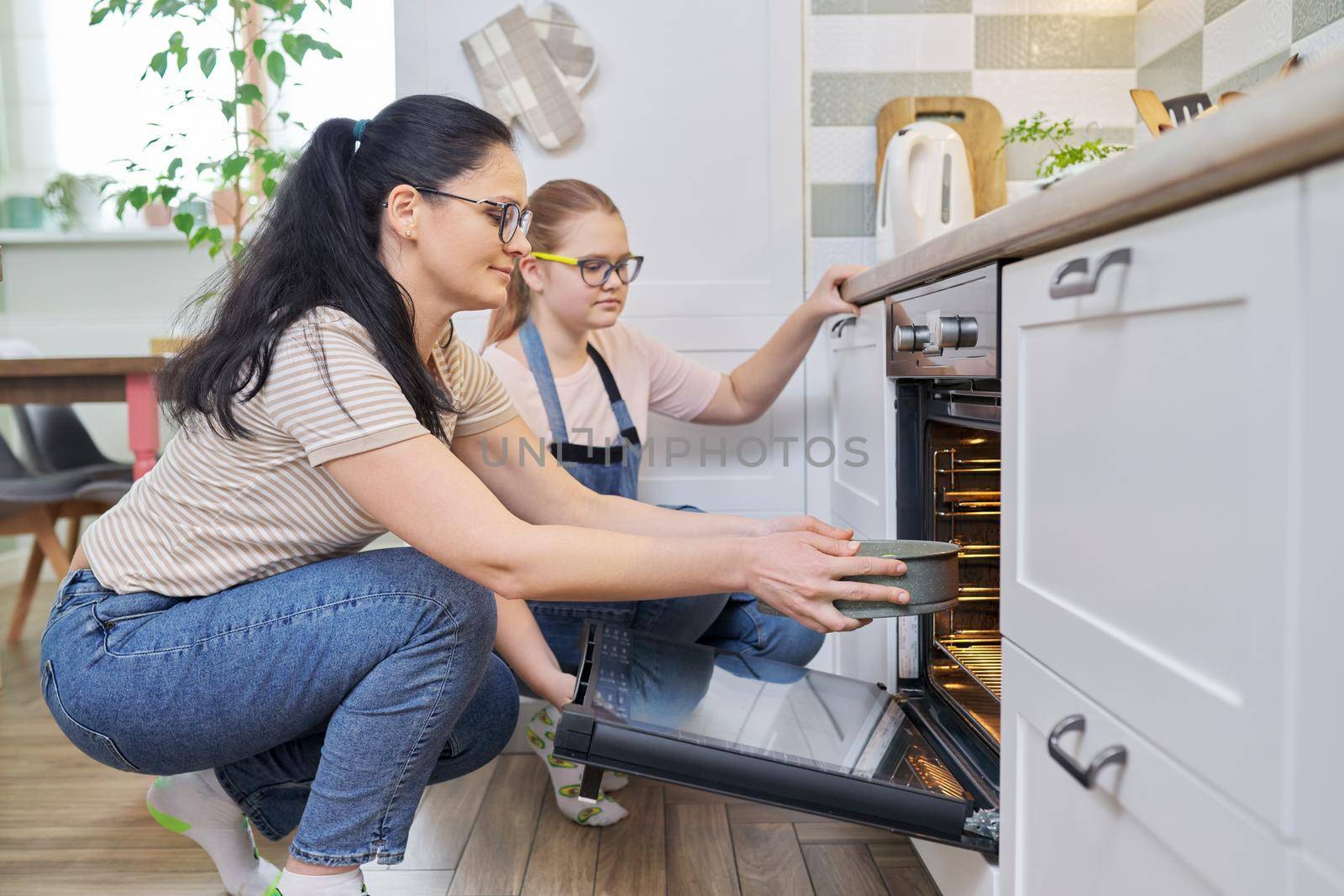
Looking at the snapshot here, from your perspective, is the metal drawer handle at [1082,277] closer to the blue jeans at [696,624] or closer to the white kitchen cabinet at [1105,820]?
the white kitchen cabinet at [1105,820]

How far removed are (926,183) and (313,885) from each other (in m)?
1.46

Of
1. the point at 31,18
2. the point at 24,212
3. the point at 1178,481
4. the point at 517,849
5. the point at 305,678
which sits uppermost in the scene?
the point at 31,18

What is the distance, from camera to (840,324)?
5.91ft

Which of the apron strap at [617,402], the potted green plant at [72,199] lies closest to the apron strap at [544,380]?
the apron strap at [617,402]

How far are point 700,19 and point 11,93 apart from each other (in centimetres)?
319

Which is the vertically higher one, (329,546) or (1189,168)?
(1189,168)

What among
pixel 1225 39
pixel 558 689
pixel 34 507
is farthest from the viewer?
pixel 34 507

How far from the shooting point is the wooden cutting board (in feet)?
6.53

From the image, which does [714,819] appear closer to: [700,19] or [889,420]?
[889,420]

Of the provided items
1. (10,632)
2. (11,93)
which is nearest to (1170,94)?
(10,632)

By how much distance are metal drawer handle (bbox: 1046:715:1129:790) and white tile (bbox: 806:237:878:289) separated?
1337 mm

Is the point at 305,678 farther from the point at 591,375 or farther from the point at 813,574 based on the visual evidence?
the point at 591,375

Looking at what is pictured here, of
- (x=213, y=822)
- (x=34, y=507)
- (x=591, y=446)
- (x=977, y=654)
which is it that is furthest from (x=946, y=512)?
(x=34, y=507)

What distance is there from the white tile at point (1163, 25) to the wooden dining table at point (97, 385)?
2.08 m
